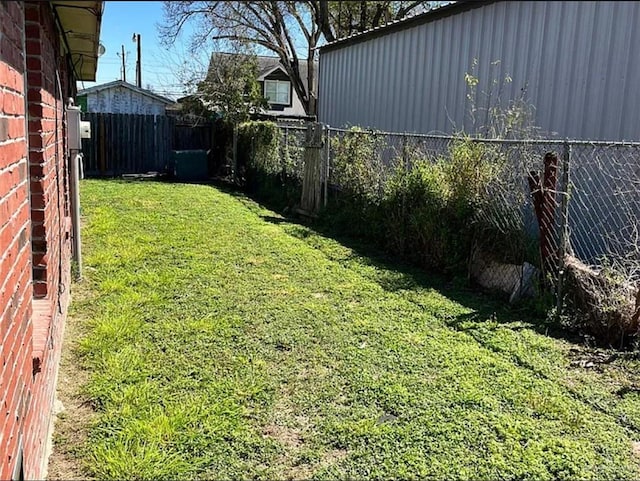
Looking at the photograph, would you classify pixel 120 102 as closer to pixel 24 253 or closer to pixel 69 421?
pixel 69 421

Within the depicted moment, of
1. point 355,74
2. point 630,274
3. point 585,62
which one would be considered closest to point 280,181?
point 355,74

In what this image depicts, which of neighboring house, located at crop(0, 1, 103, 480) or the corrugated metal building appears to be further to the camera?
the corrugated metal building

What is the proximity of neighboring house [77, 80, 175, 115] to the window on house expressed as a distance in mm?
10175

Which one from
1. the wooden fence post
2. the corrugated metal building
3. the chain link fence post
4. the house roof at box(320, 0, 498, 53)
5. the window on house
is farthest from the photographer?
the window on house

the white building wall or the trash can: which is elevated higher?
the white building wall

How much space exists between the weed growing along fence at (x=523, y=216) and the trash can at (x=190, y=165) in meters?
9.27

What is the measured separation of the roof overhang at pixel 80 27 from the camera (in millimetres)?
3477

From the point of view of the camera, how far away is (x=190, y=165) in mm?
16672

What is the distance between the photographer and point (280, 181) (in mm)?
12461

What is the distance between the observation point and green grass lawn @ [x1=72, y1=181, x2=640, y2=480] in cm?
289

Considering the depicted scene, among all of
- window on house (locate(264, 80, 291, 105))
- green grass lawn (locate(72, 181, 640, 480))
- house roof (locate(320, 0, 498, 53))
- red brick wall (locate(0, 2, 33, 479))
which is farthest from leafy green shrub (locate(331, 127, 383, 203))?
window on house (locate(264, 80, 291, 105))

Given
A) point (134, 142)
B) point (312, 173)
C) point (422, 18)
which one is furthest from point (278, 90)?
point (422, 18)

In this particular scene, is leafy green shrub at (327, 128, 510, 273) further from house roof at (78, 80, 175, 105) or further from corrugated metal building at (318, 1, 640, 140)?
house roof at (78, 80, 175, 105)

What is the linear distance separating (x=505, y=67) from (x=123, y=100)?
18.6 metres
